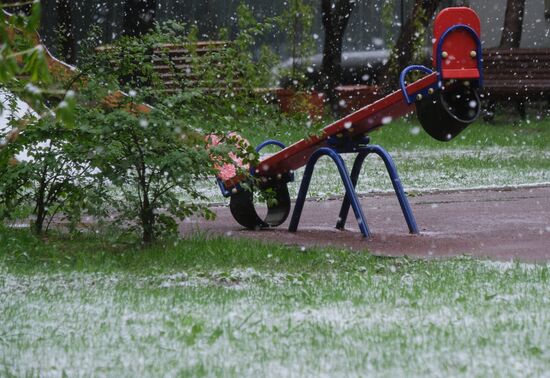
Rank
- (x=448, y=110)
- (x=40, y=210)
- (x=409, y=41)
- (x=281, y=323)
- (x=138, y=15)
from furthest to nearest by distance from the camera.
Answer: (x=409, y=41), (x=138, y=15), (x=40, y=210), (x=448, y=110), (x=281, y=323)

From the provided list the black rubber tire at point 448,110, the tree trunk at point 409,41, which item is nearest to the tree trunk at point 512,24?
the tree trunk at point 409,41

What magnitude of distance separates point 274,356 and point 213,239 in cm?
327

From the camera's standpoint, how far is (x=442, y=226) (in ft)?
28.7

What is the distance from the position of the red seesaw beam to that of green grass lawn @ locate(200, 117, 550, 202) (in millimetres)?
316

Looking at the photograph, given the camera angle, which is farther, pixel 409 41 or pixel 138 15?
pixel 409 41

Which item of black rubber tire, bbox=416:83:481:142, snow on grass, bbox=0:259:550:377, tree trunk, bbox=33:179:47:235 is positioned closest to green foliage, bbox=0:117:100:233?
tree trunk, bbox=33:179:47:235

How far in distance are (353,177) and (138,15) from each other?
11.5 m

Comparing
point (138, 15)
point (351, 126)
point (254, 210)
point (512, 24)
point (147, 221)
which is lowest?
point (147, 221)

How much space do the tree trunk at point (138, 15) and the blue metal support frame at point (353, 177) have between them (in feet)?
36.5

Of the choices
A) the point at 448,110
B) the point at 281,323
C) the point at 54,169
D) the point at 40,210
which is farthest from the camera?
the point at 40,210

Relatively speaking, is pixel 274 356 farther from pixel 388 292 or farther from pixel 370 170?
pixel 370 170

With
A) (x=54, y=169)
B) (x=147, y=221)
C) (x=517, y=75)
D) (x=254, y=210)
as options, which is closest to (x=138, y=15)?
(x=517, y=75)

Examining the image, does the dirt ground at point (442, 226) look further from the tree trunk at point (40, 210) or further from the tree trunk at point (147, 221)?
the tree trunk at point (40, 210)

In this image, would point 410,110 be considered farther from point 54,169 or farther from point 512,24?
point 512,24
